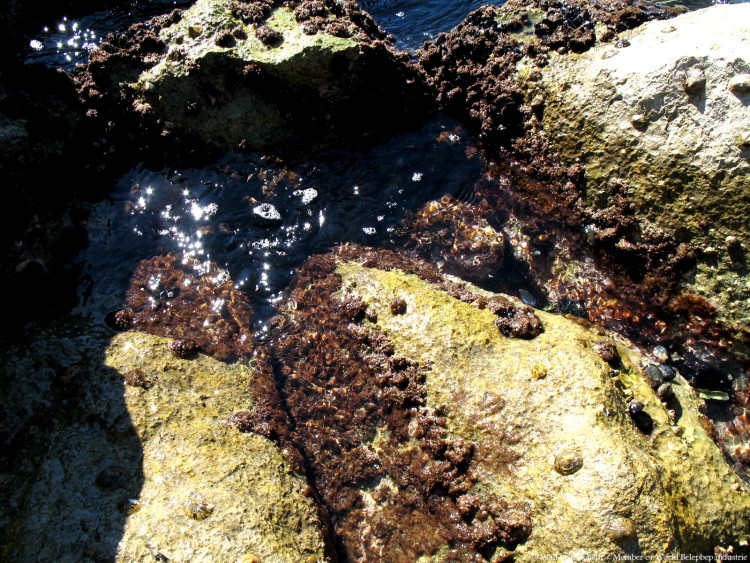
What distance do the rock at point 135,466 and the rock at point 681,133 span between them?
225 inches

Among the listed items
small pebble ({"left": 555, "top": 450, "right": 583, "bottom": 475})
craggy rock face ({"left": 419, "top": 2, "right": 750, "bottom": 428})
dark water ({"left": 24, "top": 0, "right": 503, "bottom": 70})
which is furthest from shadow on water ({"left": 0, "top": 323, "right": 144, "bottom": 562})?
dark water ({"left": 24, "top": 0, "right": 503, "bottom": 70})

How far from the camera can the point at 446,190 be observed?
852cm

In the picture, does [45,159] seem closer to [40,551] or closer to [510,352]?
[40,551]

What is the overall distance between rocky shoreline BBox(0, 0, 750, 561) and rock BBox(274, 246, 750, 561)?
3cm

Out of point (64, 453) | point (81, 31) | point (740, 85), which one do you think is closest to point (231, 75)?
point (81, 31)

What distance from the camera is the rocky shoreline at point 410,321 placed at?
5148mm

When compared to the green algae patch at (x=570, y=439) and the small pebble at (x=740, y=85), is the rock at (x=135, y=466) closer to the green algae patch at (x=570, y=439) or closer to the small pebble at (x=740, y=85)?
the green algae patch at (x=570, y=439)

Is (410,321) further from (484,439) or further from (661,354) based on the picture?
(661,354)

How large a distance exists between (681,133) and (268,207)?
19.5 ft

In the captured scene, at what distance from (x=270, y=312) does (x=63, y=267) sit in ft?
10.8

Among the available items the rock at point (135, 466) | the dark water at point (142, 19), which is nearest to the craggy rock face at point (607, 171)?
the dark water at point (142, 19)

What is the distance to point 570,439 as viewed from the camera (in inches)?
203

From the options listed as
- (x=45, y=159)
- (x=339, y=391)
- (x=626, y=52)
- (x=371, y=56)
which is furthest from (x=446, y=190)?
(x=45, y=159)

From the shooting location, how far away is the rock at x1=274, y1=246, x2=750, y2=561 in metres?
4.89
